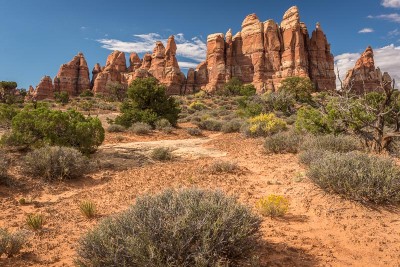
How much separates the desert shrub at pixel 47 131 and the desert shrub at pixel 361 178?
8951mm

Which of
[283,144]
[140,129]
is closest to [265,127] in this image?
[283,144]

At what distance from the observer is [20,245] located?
453 centimetres

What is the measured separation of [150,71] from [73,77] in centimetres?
2367

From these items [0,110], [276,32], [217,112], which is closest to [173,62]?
[276,32]

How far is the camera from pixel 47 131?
11.2 meters

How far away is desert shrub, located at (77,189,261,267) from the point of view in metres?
3.21

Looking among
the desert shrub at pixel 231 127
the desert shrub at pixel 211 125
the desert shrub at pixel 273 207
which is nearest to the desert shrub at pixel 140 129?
the desert shrub at pixel 231 127

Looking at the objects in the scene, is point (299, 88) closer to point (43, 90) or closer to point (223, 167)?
A: point (223, 167)

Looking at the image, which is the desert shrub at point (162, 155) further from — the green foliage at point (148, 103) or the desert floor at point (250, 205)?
the green foliage at point (148, 103)

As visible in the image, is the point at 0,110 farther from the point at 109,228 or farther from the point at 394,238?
the point at 394,238

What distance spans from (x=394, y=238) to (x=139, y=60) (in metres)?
94.3

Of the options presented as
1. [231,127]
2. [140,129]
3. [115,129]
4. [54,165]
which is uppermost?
[115,129]

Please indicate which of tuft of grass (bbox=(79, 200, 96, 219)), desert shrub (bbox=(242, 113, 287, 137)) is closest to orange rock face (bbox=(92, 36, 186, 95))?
desert shrub (bbox=(242, 113, 287, 137))

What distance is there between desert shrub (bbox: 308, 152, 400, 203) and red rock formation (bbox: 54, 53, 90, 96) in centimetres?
8721
